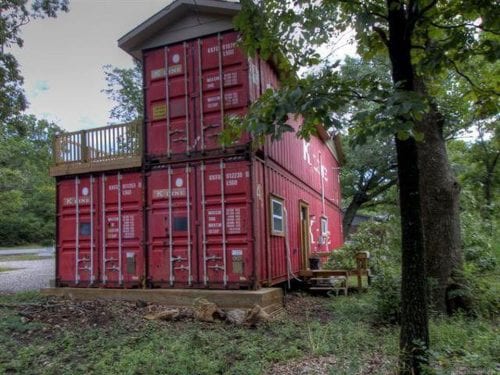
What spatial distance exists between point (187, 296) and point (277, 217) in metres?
2.54

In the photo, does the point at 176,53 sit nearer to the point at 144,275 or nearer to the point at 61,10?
the point at 144,275

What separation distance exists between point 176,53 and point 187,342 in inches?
232

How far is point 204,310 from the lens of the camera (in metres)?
7.11

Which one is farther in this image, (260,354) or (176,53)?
(176,53)

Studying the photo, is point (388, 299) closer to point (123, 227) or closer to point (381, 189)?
point (123, 227)

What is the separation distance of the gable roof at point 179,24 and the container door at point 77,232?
311 cm

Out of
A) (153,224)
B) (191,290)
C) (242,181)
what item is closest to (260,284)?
(191,290)

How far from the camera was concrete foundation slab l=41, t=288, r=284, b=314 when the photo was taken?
24.3ft

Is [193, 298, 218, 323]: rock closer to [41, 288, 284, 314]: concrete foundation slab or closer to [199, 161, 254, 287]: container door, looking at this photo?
[41, 288, 284, 314]: concrete foundation slab

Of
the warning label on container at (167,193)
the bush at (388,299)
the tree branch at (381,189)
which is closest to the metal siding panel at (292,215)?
the warning label on container at (167,193)

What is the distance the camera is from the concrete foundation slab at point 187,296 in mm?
7418

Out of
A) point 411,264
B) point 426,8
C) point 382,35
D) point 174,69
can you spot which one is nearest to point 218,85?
point 174,69

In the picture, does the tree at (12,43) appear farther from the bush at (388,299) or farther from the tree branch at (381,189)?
the tree branch at (381,189)

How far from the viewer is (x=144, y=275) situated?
8.59m
